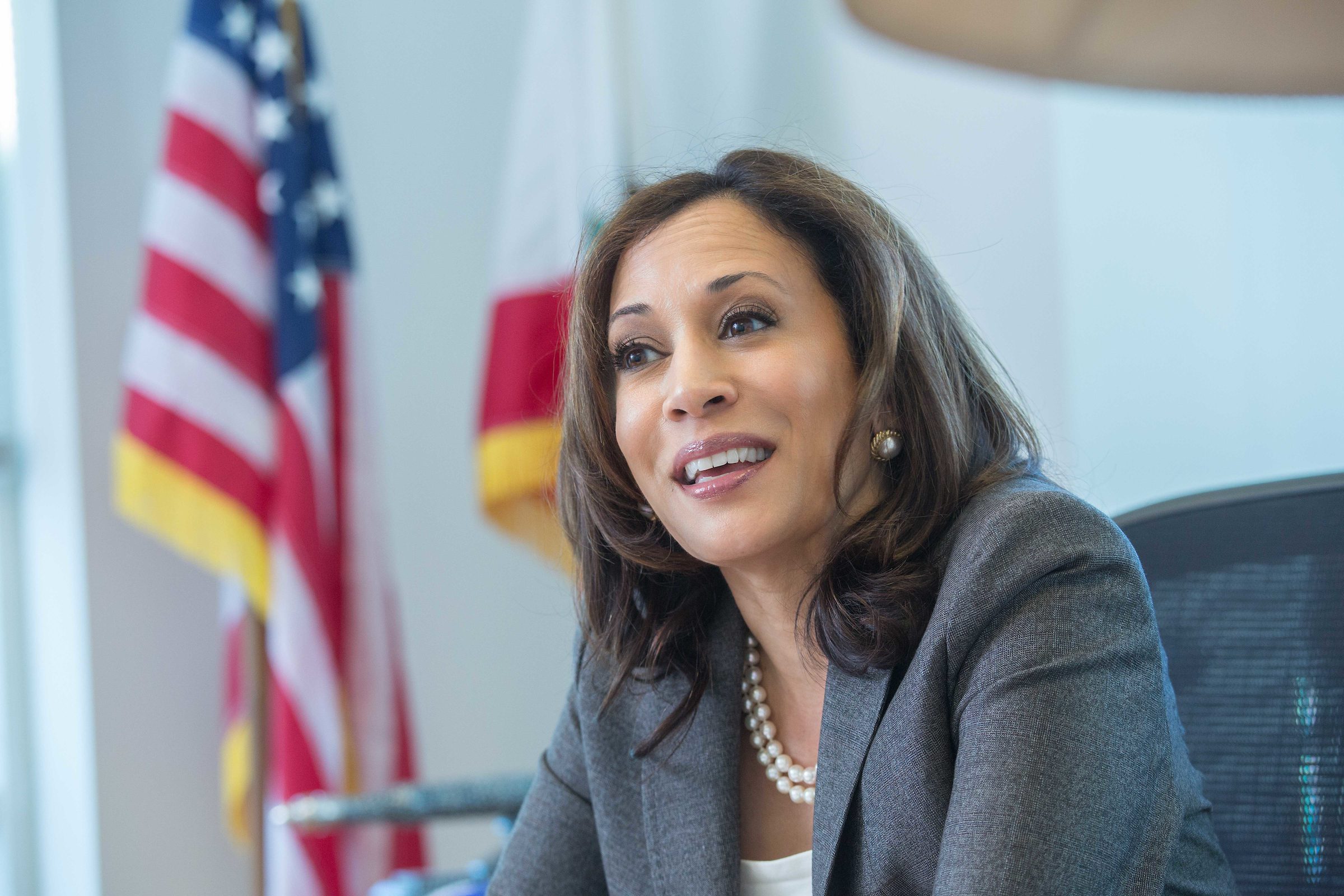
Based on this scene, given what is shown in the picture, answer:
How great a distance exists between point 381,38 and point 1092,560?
101 inches

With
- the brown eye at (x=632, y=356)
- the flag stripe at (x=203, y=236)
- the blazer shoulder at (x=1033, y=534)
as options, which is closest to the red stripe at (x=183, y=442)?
the flag stripe at (x=203, y=236)

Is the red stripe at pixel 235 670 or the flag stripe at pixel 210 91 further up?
the flag stripe at pixel 210 91

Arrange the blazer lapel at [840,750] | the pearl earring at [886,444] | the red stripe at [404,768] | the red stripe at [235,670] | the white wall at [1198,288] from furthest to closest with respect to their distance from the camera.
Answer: the red stripe at [404,768] < the red stripe at [235,670] < the white wall at [1198,288] < the pearl earring at [886,444] < the blazer lapel at [840,750]

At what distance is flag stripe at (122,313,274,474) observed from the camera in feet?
7.27

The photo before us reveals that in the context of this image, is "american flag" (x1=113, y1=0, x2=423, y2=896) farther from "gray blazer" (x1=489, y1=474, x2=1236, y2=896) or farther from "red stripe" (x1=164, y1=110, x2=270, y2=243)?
"gray blazer" (x1=489, y1=474, x2=1236, y2=896)

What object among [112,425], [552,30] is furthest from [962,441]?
[112,425]

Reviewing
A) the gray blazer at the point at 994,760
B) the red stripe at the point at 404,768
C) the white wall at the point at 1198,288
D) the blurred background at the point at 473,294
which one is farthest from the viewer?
the red stripe at the point at 404,768

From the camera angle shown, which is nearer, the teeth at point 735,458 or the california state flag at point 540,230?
the teeth at point 735,458

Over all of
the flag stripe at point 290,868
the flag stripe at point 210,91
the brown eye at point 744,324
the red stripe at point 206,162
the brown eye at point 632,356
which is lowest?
the flag stripe at point 290,868

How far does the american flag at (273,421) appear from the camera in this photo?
7.29 feet

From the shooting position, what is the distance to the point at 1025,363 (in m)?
2.02

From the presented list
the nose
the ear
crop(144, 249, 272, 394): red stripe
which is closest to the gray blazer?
the ear

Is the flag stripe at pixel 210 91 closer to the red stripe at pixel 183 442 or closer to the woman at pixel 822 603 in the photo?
the red stripe at pixel 183 442

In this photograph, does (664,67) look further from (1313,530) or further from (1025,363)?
(1313,530)
